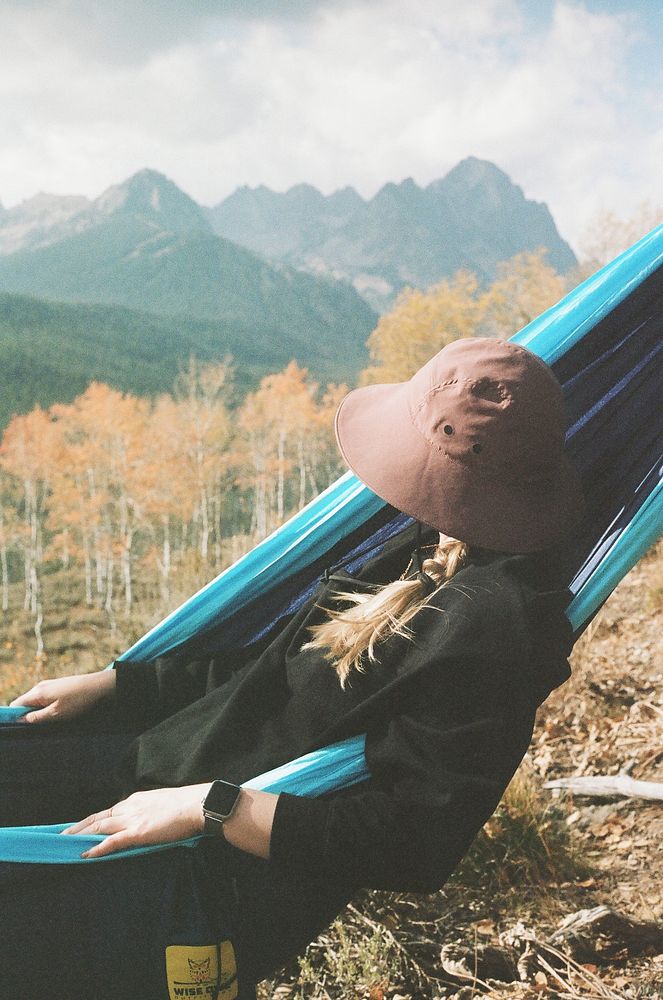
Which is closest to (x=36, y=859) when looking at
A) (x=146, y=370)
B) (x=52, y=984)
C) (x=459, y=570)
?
(x=52, y=984)

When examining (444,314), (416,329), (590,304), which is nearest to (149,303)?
(444,314)

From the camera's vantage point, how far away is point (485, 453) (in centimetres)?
109

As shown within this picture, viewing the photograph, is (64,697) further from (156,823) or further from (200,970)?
(200,970)

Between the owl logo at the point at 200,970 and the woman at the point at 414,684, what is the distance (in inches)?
2.8

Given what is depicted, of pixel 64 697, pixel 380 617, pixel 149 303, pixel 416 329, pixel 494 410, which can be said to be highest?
pixel 149 303

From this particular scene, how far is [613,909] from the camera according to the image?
1654 millimetres

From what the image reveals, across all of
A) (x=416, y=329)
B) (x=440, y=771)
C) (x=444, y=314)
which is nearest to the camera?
(x=440, y=771)

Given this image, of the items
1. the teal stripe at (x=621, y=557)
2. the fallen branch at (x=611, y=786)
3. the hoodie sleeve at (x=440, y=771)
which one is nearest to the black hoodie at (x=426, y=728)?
the hoodie sleeve at (x=440, y=771)

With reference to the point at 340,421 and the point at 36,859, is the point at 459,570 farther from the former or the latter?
the point at 36,859

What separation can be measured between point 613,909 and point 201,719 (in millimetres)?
1072

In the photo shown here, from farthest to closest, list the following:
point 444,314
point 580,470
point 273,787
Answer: point 444,314, point 580,470, point 273,787

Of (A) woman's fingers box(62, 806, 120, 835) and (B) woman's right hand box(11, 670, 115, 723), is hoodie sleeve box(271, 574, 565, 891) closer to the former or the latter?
(A) woman's fingers box(62, 806, 120, 835)

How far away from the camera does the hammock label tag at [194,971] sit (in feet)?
3.51

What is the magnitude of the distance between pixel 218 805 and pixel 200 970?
24 centimetres
